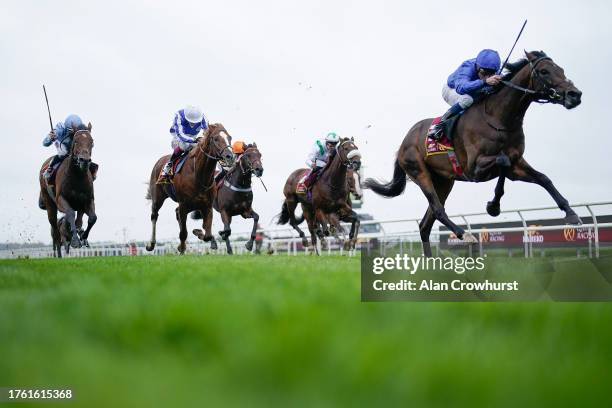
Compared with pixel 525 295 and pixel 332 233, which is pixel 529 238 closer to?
pixel 332 233

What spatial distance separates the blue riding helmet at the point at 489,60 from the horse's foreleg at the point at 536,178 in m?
1.32

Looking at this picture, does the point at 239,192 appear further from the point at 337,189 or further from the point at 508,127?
the point at 508,127

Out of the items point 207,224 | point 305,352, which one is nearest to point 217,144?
point 207,224

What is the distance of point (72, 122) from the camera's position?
13203mm

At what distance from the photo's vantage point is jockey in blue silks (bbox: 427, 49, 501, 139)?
Answer: 26.7 feet

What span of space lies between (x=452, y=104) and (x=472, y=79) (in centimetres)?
87

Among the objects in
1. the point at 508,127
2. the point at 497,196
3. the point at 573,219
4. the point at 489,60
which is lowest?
the point at 573,219

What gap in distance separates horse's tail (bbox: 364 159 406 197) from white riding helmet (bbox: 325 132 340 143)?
164 inches

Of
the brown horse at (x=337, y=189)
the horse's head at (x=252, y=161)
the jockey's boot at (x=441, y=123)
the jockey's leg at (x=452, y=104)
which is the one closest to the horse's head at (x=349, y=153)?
the brown horse at (x=337, y=189)

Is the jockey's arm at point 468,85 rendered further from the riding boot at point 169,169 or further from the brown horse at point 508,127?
the riding boot at point 169,169

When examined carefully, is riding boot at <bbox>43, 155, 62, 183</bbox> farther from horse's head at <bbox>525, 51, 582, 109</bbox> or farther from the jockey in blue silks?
horse's head at <bbox>525, 51, 582, 109</bbox>

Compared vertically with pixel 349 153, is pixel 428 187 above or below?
below

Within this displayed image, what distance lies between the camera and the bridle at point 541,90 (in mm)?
7410

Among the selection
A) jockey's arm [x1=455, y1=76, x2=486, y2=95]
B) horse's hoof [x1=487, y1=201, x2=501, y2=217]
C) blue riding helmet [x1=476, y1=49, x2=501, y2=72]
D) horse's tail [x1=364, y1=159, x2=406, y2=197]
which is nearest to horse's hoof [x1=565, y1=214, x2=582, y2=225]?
horse's hoof [x1=487, y1=201, x2=501, y2=217]
